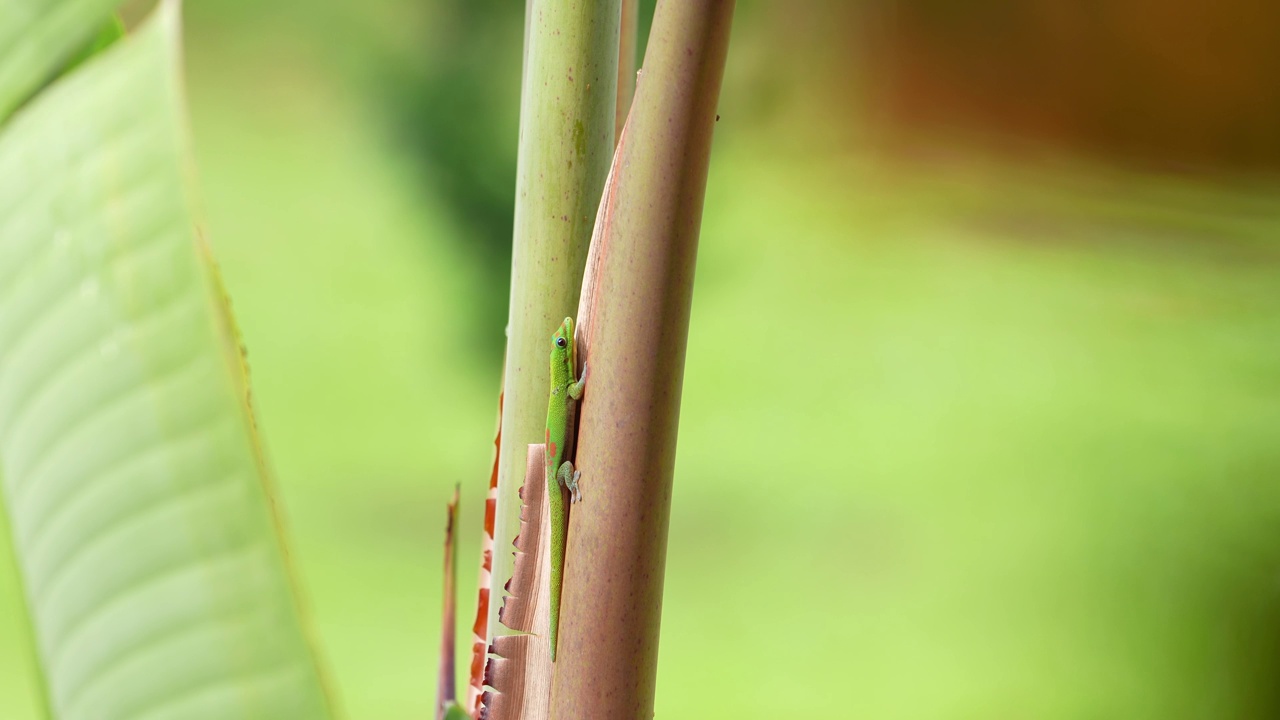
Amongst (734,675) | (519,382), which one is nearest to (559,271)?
(519,382)

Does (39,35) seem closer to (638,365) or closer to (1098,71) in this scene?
(638,365)

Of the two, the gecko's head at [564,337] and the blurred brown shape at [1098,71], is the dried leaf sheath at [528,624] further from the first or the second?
the blurred brown shape at [1098,71]

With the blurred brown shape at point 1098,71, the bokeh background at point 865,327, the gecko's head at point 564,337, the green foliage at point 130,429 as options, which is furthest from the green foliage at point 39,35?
the blurred brown shape at point 1098,71

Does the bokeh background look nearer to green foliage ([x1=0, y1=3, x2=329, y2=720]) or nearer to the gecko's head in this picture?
the gecko's head

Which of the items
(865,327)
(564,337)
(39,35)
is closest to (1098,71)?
(865,327)

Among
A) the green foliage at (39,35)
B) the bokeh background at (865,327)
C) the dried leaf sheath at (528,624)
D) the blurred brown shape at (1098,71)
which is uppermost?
the blurred brown shape at (1098,71)

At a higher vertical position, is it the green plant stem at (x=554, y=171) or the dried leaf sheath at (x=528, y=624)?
the green plant stem at (x=554, y=171)

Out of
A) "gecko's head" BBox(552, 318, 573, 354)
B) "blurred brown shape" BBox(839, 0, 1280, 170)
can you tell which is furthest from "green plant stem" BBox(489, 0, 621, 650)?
"blurred brown shape" BBox(839, 0, 1280, 170)
